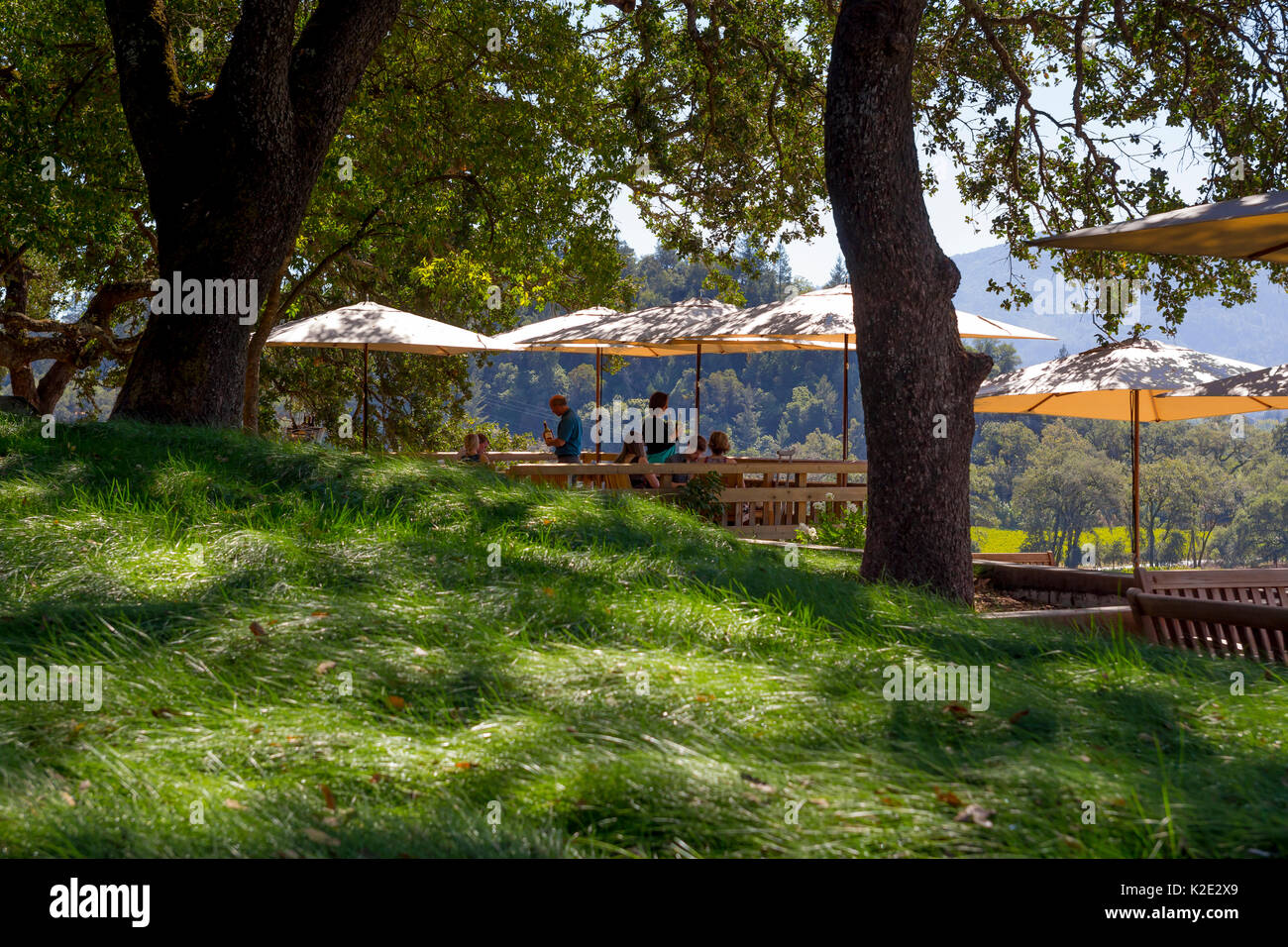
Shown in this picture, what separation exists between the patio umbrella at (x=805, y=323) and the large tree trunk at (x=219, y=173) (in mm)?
5928

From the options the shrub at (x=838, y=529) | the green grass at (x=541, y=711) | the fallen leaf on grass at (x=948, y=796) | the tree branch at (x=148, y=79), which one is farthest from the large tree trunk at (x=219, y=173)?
the fallen leaf on grass at (x=948, y=796)

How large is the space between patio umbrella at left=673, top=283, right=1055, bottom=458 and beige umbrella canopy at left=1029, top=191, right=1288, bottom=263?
615cm

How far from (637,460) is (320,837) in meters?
9.57

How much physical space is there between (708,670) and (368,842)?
1682 millimetres

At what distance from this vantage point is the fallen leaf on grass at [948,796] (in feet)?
9.79

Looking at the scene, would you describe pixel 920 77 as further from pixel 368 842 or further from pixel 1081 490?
pixel 1081 490

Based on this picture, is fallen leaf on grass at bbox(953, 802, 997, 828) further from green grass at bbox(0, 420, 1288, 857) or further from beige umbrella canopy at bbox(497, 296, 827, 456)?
beige umbrella canopy at bbox(497, 296, 827, 456)

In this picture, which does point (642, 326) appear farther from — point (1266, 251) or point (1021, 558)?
point (1266, 251)

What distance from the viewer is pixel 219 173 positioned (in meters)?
8.70

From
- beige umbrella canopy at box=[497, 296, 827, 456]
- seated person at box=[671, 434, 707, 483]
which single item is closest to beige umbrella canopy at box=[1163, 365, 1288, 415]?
seated person at box=[671, 434, 707, 483]
